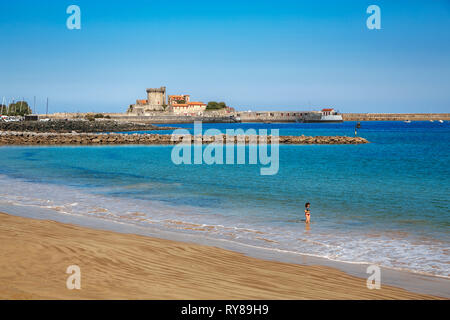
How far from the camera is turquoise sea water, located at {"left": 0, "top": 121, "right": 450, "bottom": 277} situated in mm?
10328

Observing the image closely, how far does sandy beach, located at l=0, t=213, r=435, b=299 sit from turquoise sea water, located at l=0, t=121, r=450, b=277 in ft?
6.30

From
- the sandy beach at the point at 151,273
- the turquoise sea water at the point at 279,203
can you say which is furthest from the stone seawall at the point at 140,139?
the sandy beach at the point at 151,273

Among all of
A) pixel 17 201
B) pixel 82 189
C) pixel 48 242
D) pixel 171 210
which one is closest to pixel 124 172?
pixel 82 189

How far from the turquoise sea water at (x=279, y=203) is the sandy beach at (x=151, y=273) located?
6.30 ft

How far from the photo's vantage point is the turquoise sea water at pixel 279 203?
10.3 metres

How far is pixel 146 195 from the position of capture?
1827cm

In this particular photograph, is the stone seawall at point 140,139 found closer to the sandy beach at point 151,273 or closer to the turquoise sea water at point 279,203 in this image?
the turquoise sea water at point 279,203

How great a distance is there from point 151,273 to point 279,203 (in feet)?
32.6

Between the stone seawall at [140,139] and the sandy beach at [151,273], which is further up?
the stone seawall at [140,139]

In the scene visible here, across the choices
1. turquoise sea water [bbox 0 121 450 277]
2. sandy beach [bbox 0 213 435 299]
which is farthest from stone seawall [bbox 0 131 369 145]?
sandy beach [bbox 0 213 435 299]

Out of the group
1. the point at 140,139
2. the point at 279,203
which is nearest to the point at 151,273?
the point at 279,203

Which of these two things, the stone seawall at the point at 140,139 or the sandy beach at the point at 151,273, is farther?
the stone seawall at the point at 140,139

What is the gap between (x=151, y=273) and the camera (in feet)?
22.8
